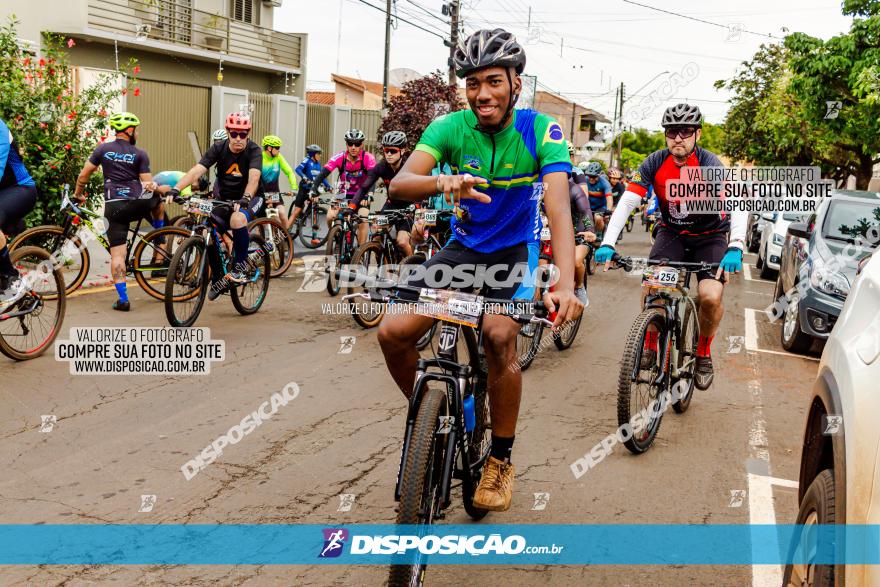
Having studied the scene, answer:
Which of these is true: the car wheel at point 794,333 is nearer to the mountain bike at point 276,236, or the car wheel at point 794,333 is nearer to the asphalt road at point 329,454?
the asphalt road at point 329,454

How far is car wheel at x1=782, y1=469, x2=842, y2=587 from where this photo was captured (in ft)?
8.36

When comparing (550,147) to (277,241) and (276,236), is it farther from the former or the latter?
(277,241)

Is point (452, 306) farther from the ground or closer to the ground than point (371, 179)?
closer to the ground

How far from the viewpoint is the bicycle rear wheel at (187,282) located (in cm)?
834

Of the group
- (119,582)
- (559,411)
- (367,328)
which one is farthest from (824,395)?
(367,328)

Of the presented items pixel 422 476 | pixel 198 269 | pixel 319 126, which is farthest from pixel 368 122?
pixel 422 476

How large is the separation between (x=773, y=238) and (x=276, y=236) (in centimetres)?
995

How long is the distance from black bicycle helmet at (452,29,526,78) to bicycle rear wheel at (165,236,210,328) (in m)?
5.17

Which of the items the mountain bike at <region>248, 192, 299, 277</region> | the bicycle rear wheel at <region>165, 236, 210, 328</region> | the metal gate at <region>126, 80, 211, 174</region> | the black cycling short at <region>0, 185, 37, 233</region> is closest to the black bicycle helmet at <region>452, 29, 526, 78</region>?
the black cycling short at <region>0, 185, 37, 233</region>

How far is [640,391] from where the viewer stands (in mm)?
5969

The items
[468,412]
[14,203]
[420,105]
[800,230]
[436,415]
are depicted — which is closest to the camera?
[436,415]

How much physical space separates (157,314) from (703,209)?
5.81 metres

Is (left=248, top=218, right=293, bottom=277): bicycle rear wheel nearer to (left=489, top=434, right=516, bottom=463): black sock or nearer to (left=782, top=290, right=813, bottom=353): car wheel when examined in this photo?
(left=782, top=290, right=813, bottom=353): car wheel

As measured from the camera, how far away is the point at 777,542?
4.49 m
